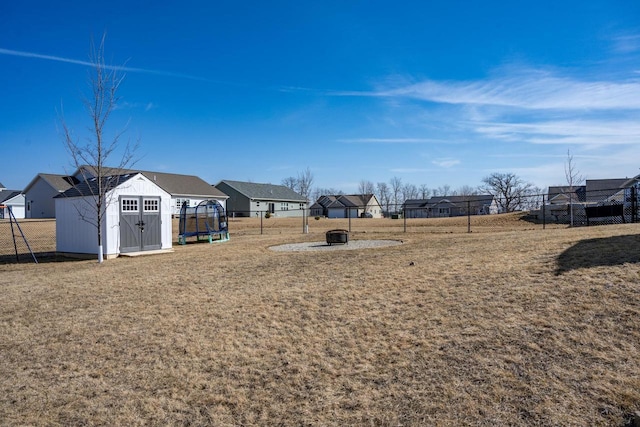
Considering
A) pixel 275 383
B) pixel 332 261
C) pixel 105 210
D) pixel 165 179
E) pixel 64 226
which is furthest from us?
pixel 165 179

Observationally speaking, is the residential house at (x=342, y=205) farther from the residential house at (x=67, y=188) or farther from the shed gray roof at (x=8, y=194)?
the shed gray roof at (x=8, y=194)

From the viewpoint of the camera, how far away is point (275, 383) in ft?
15.1

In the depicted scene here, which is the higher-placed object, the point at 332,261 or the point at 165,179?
the point at 165,179

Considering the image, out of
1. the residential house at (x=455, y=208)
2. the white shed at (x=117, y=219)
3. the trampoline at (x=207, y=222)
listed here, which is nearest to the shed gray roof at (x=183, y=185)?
the trampoline at (x=207, y=222)

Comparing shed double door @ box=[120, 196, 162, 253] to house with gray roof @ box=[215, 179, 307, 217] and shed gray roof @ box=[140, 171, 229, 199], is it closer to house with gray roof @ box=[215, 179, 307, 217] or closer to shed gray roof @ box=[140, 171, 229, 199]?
shed gray roof @ box=[140, 171, 229, 199]

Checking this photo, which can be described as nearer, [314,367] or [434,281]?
[314,367]

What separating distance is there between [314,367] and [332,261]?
5917mm

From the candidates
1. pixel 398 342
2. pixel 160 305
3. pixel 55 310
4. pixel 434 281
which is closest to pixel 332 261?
pixel 434 281

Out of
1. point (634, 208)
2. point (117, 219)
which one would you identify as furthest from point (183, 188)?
point (634, 208)

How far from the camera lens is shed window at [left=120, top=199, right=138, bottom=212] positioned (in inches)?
588

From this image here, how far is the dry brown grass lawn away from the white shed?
5899mm

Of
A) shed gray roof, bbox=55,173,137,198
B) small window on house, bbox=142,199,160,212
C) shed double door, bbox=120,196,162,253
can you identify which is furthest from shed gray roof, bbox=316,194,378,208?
shed gray roof, bbox=55,173,137,198

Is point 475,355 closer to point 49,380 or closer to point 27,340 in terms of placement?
point 49,380

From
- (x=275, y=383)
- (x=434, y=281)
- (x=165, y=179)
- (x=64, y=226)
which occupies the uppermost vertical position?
(x=165, y=179)
